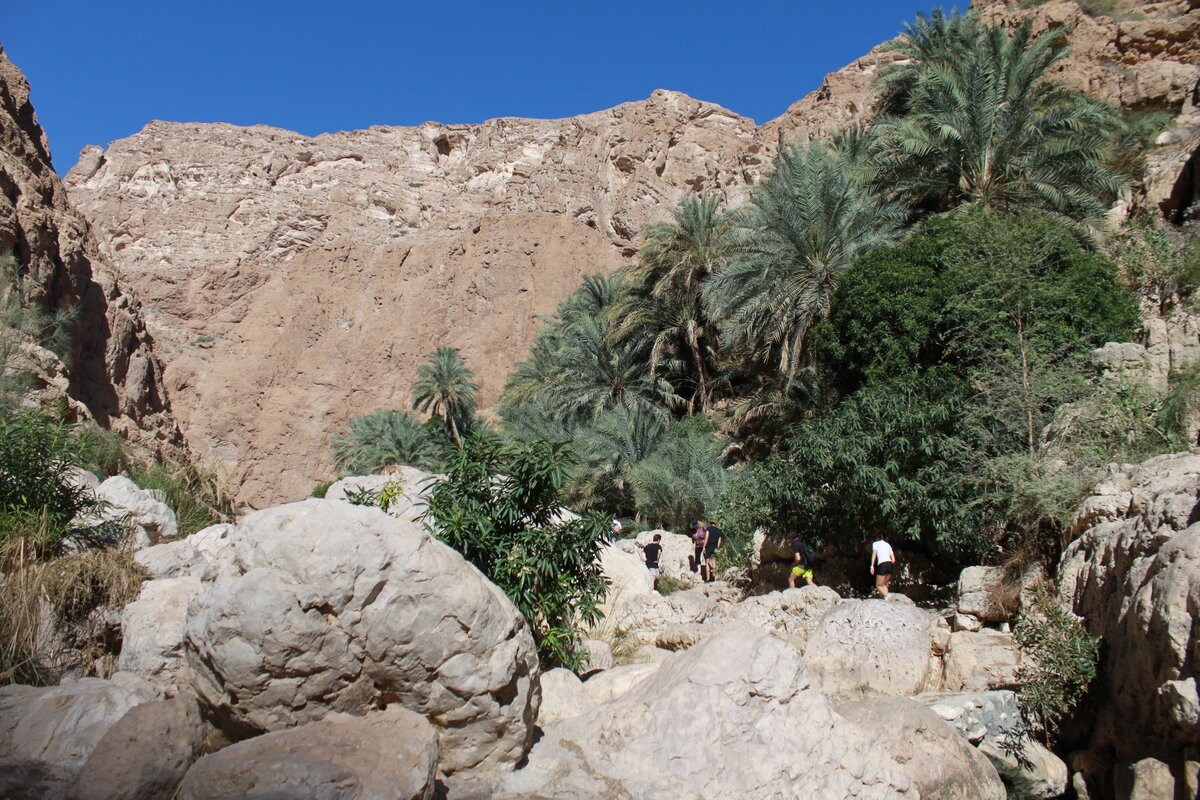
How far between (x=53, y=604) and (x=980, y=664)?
24.3 ft

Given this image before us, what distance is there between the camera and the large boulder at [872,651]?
7641 mm

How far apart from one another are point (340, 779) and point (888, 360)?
13.6 meters

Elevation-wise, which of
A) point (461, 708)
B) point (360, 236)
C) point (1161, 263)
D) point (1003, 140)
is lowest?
point (461, 708)

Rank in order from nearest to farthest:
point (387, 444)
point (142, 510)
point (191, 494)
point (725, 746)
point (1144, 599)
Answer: point (725, 746)
point (1144, 599)
point (142, 510)
point (191, 494)
point (387, 444)

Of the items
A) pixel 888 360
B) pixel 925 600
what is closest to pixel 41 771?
pixel 925 600

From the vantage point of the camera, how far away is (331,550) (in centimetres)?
455

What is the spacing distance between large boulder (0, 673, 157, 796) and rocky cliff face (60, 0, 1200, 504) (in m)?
33.5

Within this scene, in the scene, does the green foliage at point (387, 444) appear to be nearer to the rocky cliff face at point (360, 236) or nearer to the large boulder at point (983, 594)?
the rocky cliff face at point (360, 236)

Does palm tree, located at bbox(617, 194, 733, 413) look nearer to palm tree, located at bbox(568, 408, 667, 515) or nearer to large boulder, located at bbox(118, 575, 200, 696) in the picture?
palm tree, located at bbox(568, 408, 667, 515)

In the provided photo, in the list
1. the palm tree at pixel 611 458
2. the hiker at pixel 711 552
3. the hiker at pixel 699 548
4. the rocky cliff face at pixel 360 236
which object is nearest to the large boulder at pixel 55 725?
the hiker at pixel 711 552

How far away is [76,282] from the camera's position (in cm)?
1805

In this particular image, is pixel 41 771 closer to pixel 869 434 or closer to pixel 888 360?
pixel 869 434

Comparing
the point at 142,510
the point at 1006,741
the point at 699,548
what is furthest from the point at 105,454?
the point at 1006,741

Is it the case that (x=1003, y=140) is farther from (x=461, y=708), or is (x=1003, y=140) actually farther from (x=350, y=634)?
(x=350, y=634)
